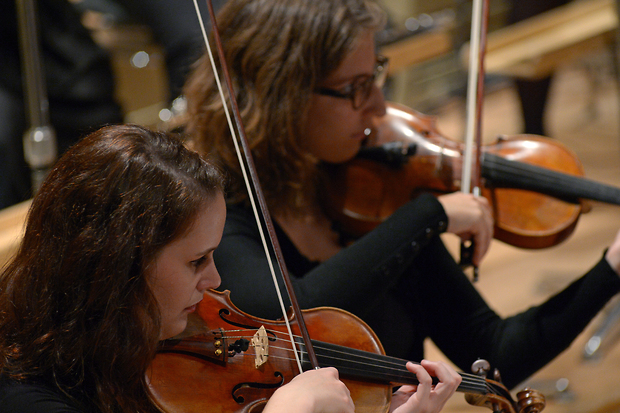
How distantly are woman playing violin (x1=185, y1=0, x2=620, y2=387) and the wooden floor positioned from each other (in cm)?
26

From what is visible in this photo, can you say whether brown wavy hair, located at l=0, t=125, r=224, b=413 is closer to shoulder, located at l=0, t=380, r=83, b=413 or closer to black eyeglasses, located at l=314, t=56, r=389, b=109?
shoulder, located at l=0, t=380, r=83, b=413

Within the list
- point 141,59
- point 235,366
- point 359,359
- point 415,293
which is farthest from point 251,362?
point 141,59

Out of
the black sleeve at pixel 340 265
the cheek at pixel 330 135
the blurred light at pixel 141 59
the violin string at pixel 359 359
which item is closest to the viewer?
the violin string at pixel 359 359

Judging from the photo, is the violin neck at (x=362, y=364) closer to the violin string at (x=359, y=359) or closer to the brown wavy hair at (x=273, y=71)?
the violin string at (x=359, y=359)

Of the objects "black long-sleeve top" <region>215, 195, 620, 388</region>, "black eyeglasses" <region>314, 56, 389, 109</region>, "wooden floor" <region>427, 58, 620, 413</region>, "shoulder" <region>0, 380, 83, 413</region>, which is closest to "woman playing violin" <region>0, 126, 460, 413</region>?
"shoulder" <region>0, 380, 83, 413</region>

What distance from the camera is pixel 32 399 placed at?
605 millimetres

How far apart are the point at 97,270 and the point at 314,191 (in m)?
0.57

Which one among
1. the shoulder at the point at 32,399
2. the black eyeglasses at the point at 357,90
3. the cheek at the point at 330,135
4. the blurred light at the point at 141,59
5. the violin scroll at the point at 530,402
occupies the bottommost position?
the violin scroll at the point at 530,402

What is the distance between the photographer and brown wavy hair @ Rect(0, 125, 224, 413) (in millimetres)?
611

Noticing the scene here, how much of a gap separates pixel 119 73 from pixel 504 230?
69.9 inches

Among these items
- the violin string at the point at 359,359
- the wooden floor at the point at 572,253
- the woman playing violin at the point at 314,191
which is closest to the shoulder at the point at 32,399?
the violin string at the point at 359,359

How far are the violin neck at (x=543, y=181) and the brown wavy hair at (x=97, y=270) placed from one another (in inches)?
25.6

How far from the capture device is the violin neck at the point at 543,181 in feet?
3.61

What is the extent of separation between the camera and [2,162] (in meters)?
1.70
